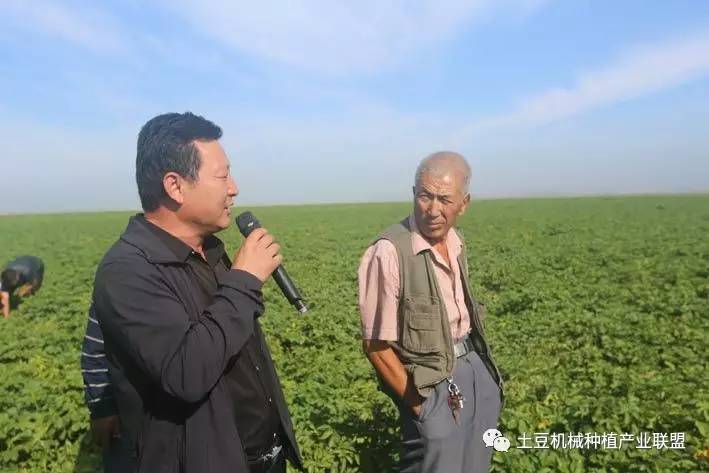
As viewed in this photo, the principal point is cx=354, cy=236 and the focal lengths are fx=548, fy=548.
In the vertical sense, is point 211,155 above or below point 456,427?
above

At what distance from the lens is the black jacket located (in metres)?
1.85

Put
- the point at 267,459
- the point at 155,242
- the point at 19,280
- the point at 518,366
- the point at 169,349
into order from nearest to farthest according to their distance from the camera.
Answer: the point at 169,349 < the point at 155,242 < the point at 267,459 < the point at 518,366 < the point at 19,280

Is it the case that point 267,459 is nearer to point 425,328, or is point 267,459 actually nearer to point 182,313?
point 182,313

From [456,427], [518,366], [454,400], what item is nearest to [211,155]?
[454,400]

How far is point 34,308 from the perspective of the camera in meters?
10.3

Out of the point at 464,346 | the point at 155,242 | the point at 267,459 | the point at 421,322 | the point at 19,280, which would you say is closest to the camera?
the point at 155,242

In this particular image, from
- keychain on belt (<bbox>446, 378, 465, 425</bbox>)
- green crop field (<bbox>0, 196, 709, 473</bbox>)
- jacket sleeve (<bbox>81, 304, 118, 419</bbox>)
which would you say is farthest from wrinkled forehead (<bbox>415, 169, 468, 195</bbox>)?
green crop field (<bbox>0, 196, 709, 473</bbox>)

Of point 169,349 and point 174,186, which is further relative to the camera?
point 174,186

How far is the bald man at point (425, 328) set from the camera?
2.93 m

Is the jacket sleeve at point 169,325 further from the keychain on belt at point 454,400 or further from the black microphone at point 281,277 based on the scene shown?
the keychain on belt at point 454,400

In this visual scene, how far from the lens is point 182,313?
193 cm

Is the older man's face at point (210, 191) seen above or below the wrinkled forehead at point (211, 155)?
below

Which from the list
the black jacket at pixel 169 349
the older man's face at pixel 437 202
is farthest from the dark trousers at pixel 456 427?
the black jacket at pixel 169 349

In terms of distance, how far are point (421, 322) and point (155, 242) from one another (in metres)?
1.46
